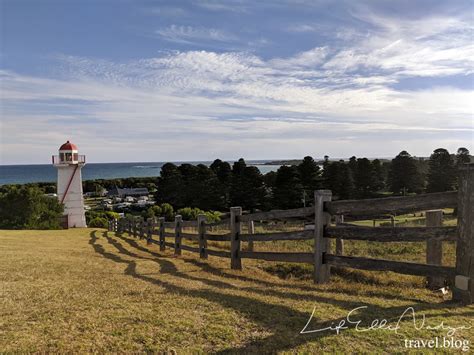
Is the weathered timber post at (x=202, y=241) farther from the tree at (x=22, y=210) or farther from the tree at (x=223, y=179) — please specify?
the tree at (x=223, y=179)

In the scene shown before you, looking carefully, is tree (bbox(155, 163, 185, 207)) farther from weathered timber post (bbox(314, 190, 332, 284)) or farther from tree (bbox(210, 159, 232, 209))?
weathered timber post (bbox(314, 190, 332, 284))

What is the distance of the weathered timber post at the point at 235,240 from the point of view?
29.6ft

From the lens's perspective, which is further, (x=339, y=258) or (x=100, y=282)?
(x=100, y=282)

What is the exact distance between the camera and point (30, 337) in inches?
159

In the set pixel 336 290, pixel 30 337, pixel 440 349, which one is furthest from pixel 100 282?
pixel 440 349

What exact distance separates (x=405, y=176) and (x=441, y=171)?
5575 millimetres

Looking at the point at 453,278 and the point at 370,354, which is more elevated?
the point at 453,278

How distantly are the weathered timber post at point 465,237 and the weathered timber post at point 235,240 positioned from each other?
4966mm

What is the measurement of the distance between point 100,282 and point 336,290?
3977mm

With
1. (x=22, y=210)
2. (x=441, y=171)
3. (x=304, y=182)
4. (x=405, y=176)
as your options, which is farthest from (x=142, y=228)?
(x=405, y=176)

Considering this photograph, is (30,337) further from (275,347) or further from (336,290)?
(336,290)

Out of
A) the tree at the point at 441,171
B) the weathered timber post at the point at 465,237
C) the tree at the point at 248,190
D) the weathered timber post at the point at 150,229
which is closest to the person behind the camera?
the weathered timber post at the point at 465,237

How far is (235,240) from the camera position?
9.08 metres

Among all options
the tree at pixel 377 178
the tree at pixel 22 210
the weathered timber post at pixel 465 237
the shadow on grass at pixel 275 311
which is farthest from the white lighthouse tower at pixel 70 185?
the tree at pixel 377 178
